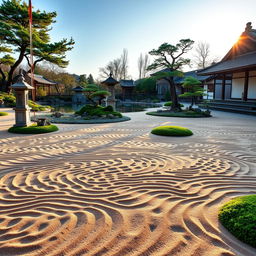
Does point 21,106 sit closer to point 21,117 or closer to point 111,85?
point 21,117

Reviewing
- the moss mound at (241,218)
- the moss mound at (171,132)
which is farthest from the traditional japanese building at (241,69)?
the moss mound at (241,218)

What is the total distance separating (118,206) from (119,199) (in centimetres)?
19

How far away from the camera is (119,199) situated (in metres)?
3.04

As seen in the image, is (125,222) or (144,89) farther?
(144,89)

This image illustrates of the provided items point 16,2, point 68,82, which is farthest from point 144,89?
point 16,2

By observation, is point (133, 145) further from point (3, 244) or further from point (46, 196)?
point (3, 244)

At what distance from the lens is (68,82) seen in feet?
133

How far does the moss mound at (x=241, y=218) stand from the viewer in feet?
6.93

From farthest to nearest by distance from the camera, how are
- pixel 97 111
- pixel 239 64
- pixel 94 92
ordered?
pixel 239 64 → pixel 94 92 → pixel 97 111

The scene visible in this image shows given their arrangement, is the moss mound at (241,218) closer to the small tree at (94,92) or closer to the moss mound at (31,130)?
the moss mound at (31,130)

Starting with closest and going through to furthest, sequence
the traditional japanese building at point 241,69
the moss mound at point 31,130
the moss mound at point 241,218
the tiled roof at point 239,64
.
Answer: the moss mound at point 241,218, the moss mound at point 31,130, the tiled roof at point 239,64, the traditional japanese building at point 241,69

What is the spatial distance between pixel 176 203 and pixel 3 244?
6.91 feet

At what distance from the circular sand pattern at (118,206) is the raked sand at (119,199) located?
0.04ft

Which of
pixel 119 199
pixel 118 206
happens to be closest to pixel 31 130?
pixel 119 199
